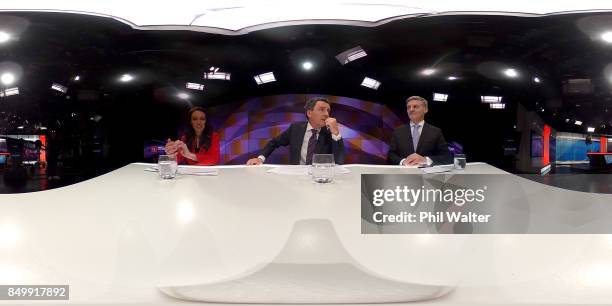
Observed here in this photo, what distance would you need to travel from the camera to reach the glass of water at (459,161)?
0.64m

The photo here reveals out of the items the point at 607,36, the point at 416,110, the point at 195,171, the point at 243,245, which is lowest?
the point at 243,245

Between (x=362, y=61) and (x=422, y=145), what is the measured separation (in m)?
0.17

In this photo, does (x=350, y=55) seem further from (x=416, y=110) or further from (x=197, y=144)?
(x=197, y=144)

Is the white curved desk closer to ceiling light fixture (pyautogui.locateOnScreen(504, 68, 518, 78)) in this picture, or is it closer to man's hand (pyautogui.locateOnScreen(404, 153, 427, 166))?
man's hand (pyautogui.locateOnScreen(404, 153, 427, 166))

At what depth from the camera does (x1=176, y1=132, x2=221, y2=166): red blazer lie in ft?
2.14

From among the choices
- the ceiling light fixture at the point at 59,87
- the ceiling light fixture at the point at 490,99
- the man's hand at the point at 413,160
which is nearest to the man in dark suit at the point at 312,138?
the man's hand at the point at 413,160

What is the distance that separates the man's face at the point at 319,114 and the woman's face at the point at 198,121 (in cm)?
17

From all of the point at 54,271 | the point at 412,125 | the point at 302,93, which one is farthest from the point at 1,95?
the point at 412,125

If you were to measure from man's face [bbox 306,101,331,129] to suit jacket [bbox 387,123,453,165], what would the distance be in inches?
4.6

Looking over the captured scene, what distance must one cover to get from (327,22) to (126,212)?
0.46 metres

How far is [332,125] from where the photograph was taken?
64 cm

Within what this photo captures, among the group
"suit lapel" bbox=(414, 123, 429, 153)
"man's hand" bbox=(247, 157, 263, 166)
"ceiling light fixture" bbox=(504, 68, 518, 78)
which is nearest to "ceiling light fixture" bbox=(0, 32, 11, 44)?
"man's hand" bbox=(247, 157, 263, 166)

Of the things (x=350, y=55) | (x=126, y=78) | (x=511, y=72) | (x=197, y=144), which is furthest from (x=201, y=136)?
(x=511, y=72)

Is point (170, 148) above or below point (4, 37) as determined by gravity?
below
